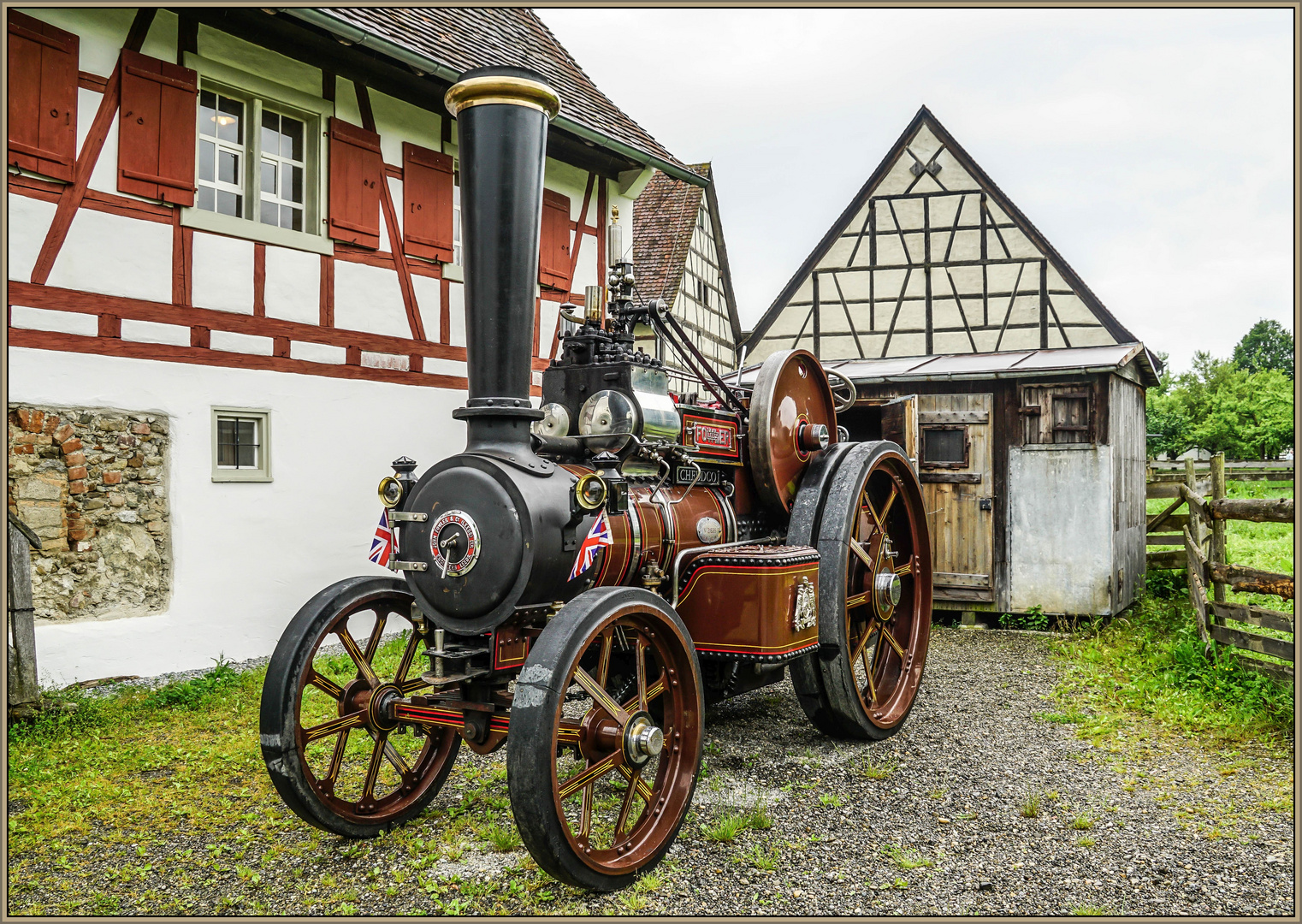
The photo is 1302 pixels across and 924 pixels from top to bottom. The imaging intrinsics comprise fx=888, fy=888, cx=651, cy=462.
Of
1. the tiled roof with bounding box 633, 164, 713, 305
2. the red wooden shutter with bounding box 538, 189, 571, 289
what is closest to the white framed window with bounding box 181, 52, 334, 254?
the red wooden shutter with bounding box 538, 189, 571, 289

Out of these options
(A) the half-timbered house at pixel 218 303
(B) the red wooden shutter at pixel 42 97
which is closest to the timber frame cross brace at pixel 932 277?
(A) the half-timbered house at pixel 218 303

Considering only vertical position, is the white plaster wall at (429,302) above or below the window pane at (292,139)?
below

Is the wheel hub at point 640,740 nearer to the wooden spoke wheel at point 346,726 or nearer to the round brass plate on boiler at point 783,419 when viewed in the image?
the wooden spoke wheel at point 346,726

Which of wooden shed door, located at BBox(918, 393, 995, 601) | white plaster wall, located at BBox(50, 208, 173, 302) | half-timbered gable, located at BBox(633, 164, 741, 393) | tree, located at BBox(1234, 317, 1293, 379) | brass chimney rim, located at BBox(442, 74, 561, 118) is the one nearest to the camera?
brass chimney rim, located at BBox(442, 74, 561, 118)

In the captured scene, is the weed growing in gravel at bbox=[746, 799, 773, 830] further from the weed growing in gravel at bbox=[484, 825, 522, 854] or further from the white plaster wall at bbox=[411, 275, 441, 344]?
the white plaster wall at bbox=[411, 275, 441, 344]

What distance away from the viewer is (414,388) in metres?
7.15

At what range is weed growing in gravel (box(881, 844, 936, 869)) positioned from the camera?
2.98 metres

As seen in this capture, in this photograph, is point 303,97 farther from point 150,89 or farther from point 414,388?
point 414,388

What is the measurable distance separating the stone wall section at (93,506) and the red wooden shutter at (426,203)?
2517 millimetres

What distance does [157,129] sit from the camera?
553 centimetres

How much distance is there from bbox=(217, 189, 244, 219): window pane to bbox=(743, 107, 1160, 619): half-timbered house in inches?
180

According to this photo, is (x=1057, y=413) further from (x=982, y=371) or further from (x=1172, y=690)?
(x=1172, y=690)

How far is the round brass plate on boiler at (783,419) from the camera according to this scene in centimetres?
417

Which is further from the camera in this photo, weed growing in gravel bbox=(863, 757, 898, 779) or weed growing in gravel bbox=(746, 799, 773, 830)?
weed growing in gravel bbox=(863, 757, 898, 779)
